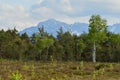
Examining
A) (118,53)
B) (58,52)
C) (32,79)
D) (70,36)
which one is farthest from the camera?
(70,36)

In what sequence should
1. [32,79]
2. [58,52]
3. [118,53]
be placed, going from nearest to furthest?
1. [32,79]
2. [118,53]
3. [58,52]

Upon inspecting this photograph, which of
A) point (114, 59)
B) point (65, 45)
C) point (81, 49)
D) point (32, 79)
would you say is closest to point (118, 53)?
point (114, 59)

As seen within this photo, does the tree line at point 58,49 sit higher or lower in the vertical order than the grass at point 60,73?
higher

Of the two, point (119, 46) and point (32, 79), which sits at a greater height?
point (119, 46)

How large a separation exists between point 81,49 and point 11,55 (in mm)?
18409

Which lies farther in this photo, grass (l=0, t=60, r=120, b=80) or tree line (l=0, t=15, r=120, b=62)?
tree line (l=0, t=15, r=120, b=62)

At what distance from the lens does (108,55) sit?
90.9 meters

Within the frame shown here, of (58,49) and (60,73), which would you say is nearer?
(60,73)

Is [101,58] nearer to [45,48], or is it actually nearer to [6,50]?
[45,48]

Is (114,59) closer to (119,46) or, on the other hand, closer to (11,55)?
(119,46)

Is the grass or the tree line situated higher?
the tree line

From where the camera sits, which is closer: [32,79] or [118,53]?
[32,79]

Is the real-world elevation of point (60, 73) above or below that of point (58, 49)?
below

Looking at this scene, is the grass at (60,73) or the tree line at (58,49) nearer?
the grass at (60,73)
